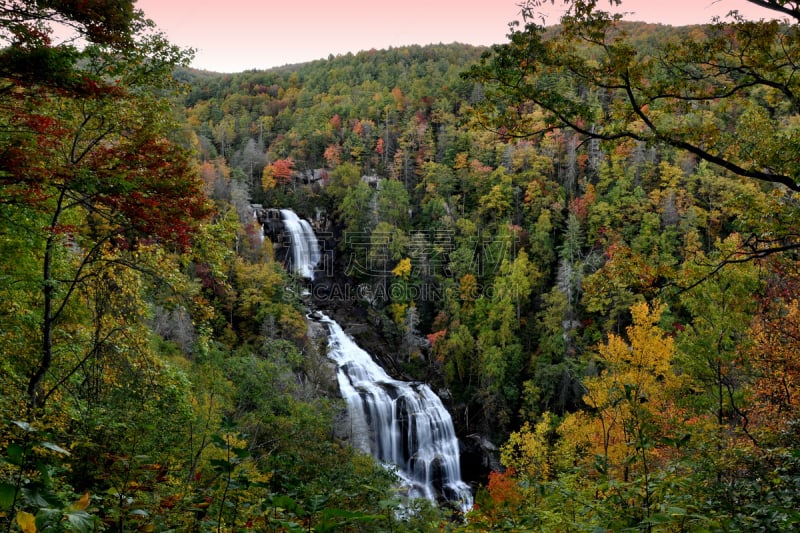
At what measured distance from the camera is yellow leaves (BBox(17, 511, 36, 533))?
3.81ft

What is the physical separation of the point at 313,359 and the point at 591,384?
1447 centimetres

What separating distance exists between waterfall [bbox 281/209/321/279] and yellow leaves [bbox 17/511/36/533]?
35796 millimetres

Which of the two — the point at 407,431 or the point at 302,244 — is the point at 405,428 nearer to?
the point at 407,431

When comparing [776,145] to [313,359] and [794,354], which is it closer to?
[794,354]

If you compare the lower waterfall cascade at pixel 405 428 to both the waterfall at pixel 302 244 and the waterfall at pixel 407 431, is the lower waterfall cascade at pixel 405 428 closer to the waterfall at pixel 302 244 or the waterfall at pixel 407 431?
the waterfall at pixel 407 431

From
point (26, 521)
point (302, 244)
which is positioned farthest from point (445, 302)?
point (26, 521)

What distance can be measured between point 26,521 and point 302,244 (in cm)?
3968

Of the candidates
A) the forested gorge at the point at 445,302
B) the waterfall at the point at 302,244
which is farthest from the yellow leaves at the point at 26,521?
the waterfall at the point at 302,244

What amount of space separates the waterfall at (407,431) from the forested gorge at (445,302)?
1.89 meters

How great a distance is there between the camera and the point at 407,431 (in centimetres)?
2377

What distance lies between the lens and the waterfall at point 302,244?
125 feet

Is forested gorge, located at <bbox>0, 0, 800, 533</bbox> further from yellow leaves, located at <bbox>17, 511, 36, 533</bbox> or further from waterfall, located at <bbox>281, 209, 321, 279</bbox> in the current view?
waterfall, located at <bbox>281, 209, 321, 279</bbox>

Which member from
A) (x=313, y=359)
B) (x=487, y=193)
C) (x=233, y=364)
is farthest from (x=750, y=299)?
(x=487, y=193)

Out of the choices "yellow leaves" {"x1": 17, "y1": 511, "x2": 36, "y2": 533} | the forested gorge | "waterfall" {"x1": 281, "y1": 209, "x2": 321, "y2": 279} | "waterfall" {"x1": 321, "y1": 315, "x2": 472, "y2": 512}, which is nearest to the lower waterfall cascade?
"waterfall" {"x1": 321, "y1": 315, "x2": 472, "y2": 512}
